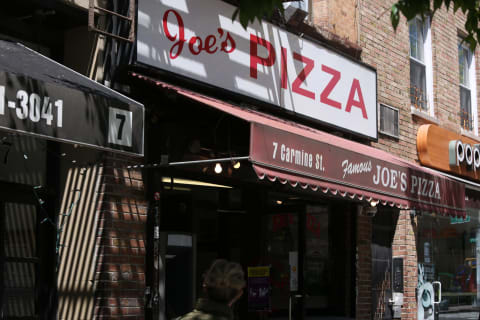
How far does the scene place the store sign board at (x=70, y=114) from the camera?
532 cm

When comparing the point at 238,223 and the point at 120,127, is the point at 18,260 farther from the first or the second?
the point at 238,223

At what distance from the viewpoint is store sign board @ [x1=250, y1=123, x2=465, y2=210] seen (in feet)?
23.0

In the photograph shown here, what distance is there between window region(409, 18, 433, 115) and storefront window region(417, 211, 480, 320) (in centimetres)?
200

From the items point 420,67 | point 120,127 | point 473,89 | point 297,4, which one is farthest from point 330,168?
point 473,89

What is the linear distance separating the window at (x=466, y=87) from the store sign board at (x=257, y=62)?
4.21m

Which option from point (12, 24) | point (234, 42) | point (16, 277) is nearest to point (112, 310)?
point (16, 277)

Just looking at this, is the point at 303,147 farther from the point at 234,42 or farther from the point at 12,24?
the point at 12,24

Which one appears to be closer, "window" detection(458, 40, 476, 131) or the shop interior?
the shop interior

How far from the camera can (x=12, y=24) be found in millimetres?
7078

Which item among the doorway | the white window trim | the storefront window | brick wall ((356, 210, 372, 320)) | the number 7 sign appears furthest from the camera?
the white window trim

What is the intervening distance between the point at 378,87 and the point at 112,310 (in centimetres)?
624

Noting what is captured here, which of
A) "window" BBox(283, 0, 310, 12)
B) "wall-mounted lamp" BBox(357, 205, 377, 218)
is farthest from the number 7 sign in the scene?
"wall-mounted lamp" BBox(357, 205, 377, 218)

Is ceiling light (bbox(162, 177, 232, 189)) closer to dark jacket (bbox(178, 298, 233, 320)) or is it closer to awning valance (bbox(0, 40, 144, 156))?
awning valance (bbox(0, 40, 144, 156))

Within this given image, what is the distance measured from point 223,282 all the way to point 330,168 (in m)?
4.03
